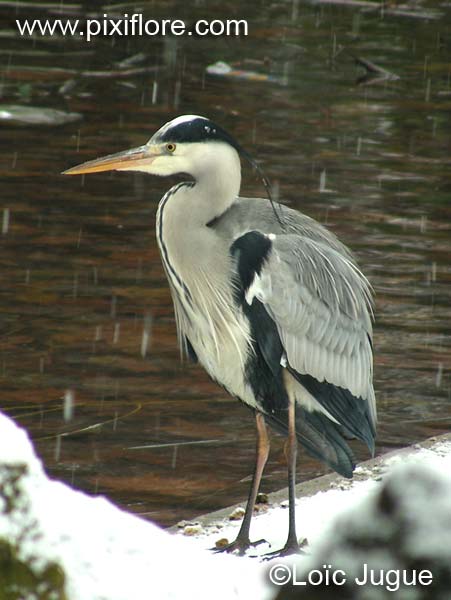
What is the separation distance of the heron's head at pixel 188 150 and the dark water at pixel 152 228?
1562mm

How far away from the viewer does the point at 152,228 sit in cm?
1144

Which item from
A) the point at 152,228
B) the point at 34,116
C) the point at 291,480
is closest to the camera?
the point at 291,480

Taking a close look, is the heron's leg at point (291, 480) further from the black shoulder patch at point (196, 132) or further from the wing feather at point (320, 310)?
the black shoulder patch at point (196, 132)

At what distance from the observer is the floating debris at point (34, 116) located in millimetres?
15641

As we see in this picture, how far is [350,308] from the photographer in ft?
18.7

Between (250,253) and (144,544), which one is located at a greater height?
(250,253)

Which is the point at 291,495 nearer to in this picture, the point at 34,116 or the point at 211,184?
the point at 211,184

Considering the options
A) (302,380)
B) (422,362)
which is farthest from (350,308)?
(422,362)

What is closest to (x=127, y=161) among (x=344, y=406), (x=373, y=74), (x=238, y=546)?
(x=344, y=406)

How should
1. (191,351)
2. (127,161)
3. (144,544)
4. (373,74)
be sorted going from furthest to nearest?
(373,74) → (191,351) → (127,161) → (144,544)

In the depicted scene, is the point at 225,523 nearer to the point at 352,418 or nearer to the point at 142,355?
the point at 352,418

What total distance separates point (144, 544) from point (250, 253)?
7.90 ft

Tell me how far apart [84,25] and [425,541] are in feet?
71.4

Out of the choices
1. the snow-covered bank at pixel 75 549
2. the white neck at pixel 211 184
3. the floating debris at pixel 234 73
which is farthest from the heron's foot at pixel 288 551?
the floating debris at pixel 234 73
